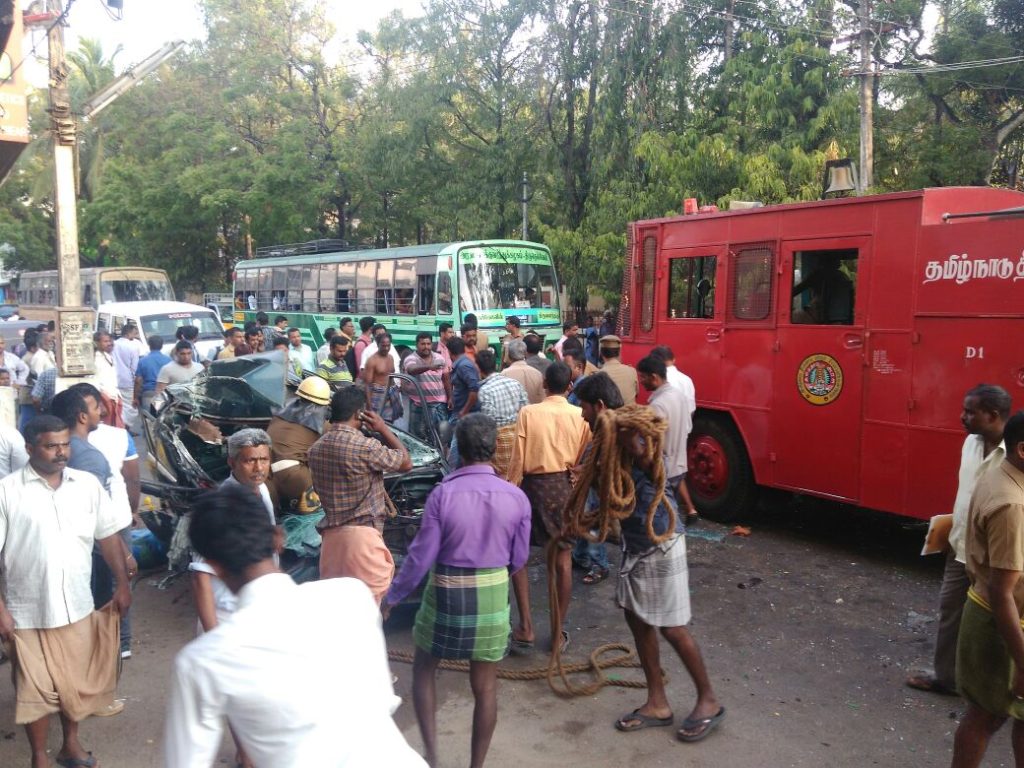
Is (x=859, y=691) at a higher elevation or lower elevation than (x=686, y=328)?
lower

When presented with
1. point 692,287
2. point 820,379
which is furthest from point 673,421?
point 692,287

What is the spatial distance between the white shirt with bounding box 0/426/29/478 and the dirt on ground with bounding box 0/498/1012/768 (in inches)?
50.2

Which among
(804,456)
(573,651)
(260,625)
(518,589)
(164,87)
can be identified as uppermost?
(164,87)

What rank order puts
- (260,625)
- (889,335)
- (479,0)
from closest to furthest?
1. (260,625)
2. (889,335)
3. (479,0)

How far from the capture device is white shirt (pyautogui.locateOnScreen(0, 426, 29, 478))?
4.15 meters

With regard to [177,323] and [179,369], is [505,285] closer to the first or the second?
[177,323]

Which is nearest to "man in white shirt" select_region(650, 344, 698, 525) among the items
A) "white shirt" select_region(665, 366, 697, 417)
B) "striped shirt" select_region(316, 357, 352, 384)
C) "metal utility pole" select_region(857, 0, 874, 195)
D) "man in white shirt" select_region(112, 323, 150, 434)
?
"white shirt" select_region(665, 366, 697, 417)

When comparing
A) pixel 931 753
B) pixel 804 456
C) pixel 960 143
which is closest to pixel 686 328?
pixel 804 456

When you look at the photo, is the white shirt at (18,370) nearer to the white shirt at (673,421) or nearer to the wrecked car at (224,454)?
the wrecked car at (224,454)

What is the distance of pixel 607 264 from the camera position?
1777cm

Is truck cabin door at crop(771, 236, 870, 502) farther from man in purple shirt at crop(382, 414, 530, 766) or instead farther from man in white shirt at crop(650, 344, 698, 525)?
man in purple shirt at crop(382, 414, 530, 766)

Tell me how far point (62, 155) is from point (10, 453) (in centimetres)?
468

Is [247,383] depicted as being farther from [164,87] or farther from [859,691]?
[164,87]

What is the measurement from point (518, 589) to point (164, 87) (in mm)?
30363
